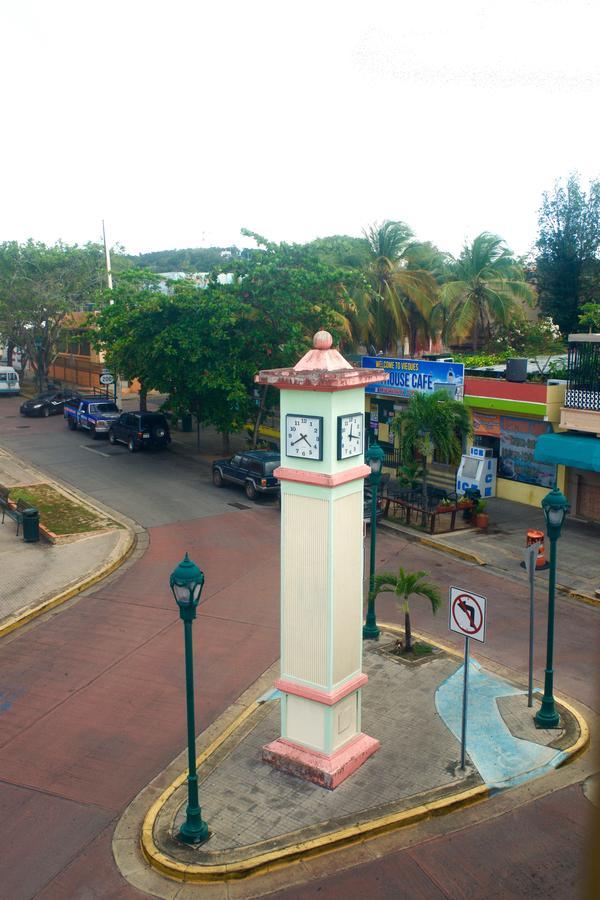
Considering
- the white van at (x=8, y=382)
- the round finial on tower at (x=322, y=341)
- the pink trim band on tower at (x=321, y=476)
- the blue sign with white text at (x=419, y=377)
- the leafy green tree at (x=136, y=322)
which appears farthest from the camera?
the white van at (x=8, y=382)

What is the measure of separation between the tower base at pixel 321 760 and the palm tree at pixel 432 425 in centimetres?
1206

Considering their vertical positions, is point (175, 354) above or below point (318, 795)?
above

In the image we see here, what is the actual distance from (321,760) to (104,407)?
1160 inches

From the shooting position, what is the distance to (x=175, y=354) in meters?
27.6

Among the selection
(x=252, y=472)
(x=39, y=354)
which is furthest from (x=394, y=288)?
(x=39, y=354)

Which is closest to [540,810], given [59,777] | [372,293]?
[59,777]

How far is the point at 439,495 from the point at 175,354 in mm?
9788

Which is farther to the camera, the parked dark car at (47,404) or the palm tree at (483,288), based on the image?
the parked dark car at (47,404)

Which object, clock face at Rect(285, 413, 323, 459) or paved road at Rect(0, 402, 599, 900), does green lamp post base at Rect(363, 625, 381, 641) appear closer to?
paved road at Rect(0, 402, 599, 900)

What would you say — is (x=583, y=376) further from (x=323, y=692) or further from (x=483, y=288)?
(x=323, y=692)

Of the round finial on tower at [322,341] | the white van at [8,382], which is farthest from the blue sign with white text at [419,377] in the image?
the white van at [8,382]

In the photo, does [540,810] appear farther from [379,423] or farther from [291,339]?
[379,423]

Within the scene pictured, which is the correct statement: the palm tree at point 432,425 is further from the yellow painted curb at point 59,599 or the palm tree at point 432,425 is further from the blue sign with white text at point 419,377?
the yellow painted curb at point 59,599

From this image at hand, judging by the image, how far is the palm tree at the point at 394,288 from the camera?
112 ft
